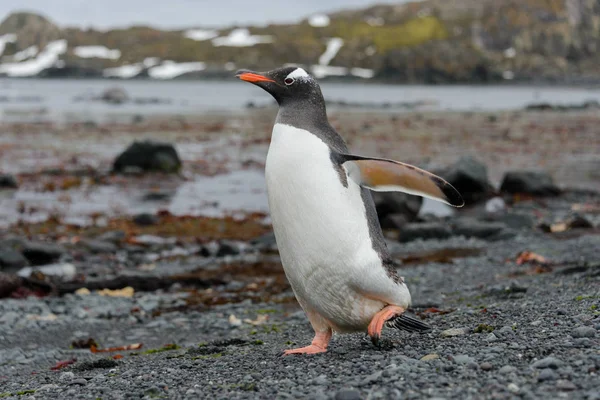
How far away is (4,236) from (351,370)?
945cm

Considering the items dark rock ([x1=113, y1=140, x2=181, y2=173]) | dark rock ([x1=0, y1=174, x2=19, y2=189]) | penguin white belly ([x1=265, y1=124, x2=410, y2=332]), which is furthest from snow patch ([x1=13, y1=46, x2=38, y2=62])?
penguin white belly ([x1=265, y1=124, x2=410, y2=332])

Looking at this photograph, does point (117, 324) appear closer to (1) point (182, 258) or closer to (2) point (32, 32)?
(1) point (182, 258)

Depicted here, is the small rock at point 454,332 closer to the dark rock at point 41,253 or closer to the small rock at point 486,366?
the small rock at point 486,366

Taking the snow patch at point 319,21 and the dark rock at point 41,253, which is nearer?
the dark rock at point 41,253

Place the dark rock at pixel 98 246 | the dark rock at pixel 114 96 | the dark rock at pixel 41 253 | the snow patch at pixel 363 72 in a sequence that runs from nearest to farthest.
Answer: the dark rock at pixel 41 253 < the dark rock at pixel 98 246 < the dark rock at pixel 114 96 < the snow patch at pixel 363 72

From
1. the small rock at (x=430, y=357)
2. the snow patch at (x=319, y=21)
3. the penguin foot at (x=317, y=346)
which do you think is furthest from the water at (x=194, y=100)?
the snow patch at (x=319, y=21)

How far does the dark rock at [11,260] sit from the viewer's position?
1004 centimetres

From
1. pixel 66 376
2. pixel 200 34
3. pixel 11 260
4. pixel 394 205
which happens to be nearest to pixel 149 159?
pixel 394 205

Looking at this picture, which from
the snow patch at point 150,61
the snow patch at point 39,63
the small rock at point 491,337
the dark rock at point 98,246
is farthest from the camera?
the snow patch at point 150,61

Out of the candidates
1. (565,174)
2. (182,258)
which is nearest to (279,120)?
(182,258)

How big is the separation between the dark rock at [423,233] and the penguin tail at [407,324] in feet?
24.3

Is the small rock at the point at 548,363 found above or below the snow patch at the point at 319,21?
below

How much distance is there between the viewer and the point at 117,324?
24.8ft

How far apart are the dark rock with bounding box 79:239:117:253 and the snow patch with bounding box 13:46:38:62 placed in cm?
16597
